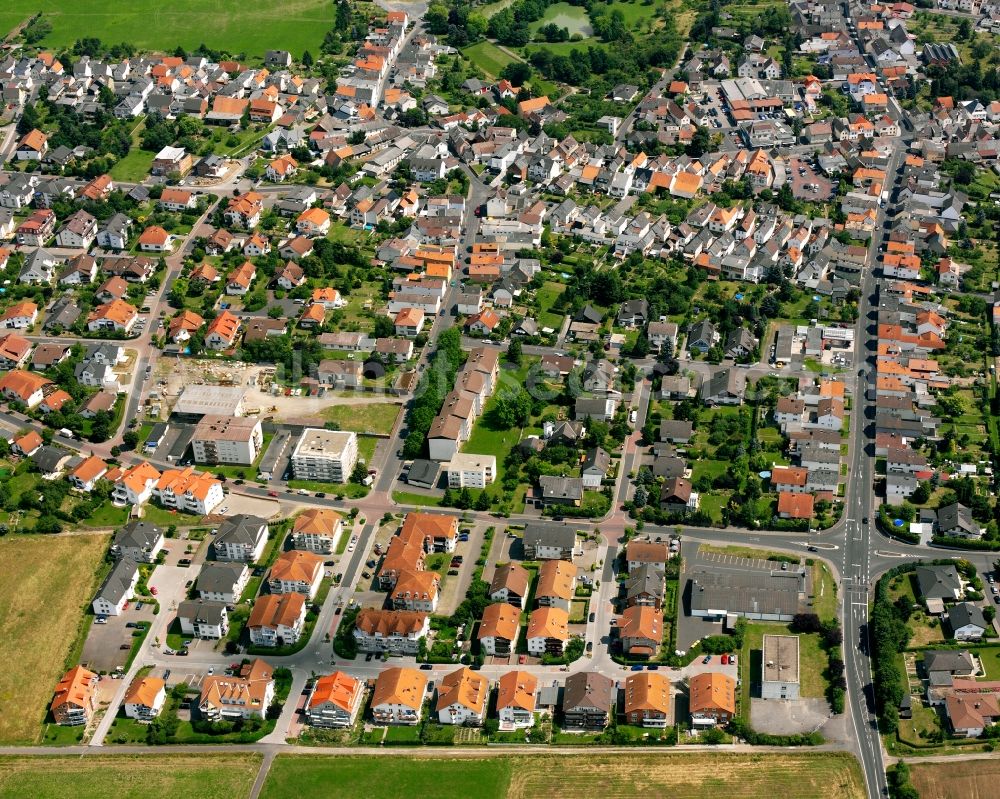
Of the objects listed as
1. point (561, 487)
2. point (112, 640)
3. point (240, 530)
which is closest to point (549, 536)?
point (561, 487)

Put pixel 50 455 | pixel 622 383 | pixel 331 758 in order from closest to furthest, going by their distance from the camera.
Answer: pixel 331 758
pixel 50 455
pixel 622 383

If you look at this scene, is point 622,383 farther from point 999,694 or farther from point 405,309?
point 999,694

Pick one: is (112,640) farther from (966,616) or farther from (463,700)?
(966,616)

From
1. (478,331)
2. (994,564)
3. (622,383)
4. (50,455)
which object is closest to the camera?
(994,564)

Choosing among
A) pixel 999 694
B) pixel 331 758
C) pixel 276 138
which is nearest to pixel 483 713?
pixel 331 758

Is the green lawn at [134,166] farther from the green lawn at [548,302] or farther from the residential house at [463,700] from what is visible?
the residential house at [463,700]

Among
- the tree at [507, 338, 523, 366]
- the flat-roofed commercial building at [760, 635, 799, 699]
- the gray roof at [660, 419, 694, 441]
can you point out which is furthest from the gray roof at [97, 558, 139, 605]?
the flat-roofed commercial building at [760, 635, 799, 699]

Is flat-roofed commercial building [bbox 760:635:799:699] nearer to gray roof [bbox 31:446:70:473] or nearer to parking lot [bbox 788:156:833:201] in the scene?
gray roof [bbox 31:446:70:473]
